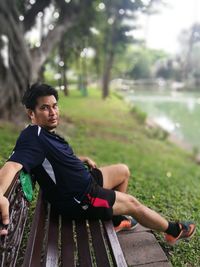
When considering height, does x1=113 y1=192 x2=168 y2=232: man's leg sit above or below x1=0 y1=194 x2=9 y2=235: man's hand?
below

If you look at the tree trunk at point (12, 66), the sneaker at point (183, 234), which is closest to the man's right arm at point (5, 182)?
the sneaker at point (183, 234)

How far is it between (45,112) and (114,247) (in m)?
1.03

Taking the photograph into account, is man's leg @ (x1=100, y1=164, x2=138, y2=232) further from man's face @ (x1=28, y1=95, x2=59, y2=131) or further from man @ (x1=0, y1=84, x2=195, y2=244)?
man's face @ (x1=28, y1=95, x2=59, y2=131)

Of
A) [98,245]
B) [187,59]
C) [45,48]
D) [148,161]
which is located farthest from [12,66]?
[187,59]

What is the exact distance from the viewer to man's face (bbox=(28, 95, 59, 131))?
2.59 metres

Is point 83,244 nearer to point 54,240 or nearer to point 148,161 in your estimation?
point 54,240

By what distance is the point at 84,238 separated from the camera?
8.36ft

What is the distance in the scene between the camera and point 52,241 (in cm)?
243

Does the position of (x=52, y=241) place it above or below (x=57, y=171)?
below

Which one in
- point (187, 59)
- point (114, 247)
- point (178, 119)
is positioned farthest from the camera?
point (187, 59)

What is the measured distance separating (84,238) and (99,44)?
19737 mm

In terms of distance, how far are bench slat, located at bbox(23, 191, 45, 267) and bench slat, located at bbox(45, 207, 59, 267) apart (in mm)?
63

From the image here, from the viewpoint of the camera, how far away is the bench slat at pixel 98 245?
2.29 m

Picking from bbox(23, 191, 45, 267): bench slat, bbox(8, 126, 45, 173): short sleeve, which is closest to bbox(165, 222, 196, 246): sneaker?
bbox(23, 191, 45, 267): bench slat
